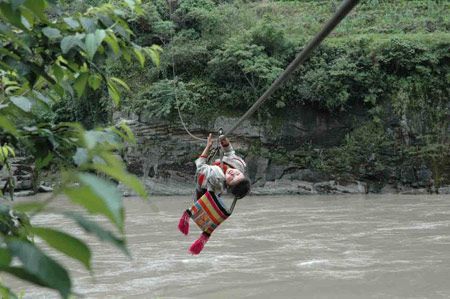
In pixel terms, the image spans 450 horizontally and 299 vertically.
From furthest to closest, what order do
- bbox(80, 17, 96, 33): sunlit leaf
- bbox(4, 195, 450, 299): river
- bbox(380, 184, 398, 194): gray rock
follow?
bbox(380, 184, 398, 194): gray rock < bbox(4, 195, 450, 299): river < bbox(80, 17, 96, 33): sunlit leaf

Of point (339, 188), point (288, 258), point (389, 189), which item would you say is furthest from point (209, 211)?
point (389, 189)

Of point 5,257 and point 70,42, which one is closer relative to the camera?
point 5,257

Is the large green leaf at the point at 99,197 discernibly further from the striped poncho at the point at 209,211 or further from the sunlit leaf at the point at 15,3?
the striped poncho at the point at 209,211

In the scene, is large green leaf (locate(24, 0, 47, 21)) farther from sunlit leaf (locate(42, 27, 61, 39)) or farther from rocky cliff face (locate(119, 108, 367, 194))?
rocky cliff face (locate(119, 108, 367, 194))

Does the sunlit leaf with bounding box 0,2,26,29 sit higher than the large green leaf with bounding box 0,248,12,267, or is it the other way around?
the sunlit leaf with bounding box 0,2,26,29

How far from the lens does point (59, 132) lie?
42.9 inches

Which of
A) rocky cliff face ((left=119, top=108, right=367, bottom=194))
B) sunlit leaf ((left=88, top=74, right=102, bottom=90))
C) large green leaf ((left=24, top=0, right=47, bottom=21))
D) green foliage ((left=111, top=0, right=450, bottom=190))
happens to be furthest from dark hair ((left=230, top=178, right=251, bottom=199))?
green foliage ((left=111, top=0, right=450, bottom=190))

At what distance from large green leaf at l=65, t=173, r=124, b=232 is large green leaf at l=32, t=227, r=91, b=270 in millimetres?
34

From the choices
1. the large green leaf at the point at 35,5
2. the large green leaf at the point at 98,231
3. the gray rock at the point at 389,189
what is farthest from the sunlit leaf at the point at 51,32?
the gray rock at the point at 389,189

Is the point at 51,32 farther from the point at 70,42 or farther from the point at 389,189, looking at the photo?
the point at 389,189

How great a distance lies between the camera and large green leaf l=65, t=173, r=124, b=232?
357mm

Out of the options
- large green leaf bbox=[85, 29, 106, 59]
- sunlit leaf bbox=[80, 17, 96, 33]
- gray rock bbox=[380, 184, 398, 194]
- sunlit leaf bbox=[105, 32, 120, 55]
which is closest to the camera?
large green leaf bbox=[85, 29, 106, 59]

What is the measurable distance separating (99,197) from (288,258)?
657 cm

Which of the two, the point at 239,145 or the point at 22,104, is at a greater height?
the point at 22,104
